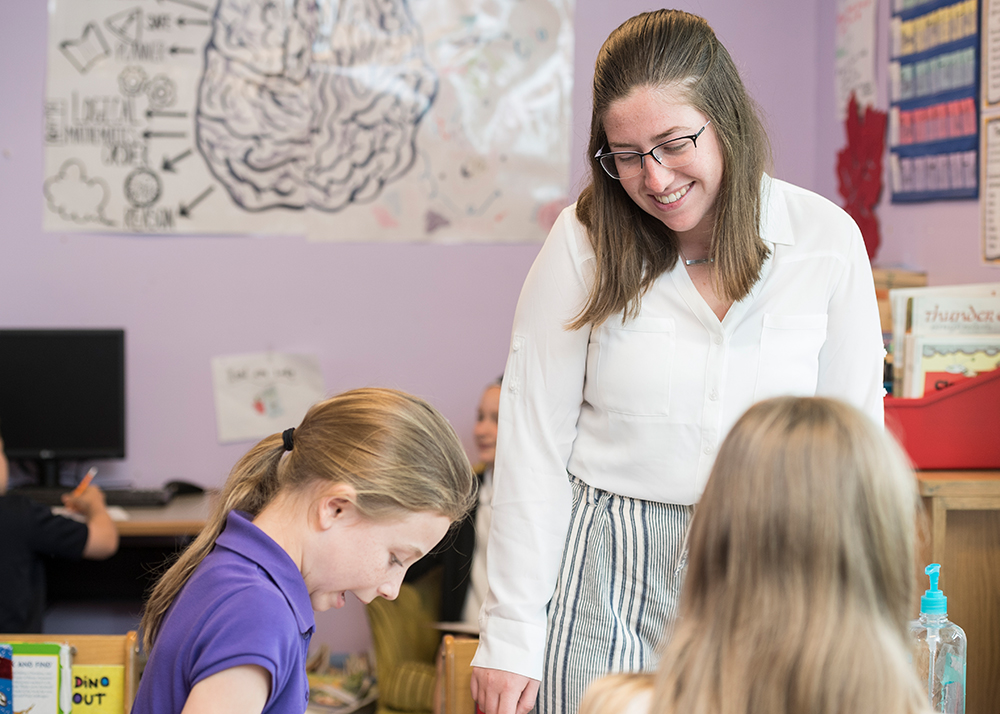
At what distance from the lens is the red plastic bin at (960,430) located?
1.56 metres

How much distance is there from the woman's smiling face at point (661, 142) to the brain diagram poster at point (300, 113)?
6.07 feet

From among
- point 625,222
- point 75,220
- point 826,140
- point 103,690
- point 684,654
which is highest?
point 826,140

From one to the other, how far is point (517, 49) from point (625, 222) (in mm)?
1901

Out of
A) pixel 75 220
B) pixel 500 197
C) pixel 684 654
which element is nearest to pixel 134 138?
pixel 75 220

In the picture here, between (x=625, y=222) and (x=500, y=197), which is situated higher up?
(x=500, y=197)

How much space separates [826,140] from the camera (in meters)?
2.89

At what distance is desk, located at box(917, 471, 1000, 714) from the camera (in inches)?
57.4

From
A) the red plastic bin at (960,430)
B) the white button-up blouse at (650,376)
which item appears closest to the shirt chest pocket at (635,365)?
the white button-up blouse at (650,376)

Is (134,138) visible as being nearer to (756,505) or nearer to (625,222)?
(625,222)

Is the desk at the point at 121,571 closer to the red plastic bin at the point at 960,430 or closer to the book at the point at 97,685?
the book at the point at 97,685

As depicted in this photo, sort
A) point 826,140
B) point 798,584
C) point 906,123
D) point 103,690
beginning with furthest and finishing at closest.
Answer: point 826,140 → point 906,123 → point 103,690 → point 798,584

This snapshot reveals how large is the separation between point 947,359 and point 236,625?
1272 millimetres

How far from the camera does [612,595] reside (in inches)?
46.9

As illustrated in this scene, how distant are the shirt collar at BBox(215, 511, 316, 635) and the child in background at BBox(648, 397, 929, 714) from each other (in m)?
0.46
